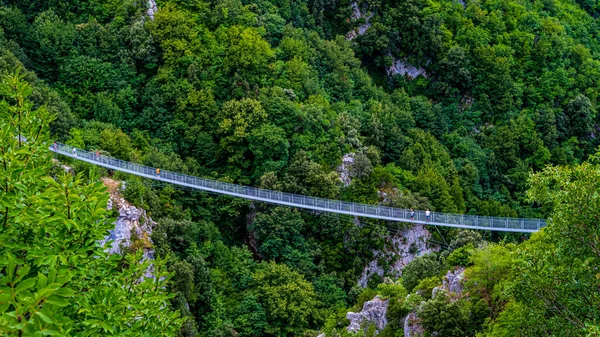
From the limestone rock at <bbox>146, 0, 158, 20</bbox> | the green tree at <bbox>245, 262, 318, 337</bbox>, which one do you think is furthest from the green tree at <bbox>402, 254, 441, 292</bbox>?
the limestone rock at <bbox>146, 0, 158, 20</bbox>

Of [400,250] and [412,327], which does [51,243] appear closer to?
[412,327]

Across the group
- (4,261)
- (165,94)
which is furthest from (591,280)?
(165,94)

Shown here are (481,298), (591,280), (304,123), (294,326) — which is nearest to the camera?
(591,280)

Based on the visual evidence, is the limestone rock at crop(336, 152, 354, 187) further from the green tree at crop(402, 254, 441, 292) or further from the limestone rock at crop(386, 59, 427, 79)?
the limestone rock at crop(386, 59, 427, 79)

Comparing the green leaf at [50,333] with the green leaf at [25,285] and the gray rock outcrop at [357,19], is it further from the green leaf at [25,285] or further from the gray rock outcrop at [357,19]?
the gray rock outcrop at [357,19]

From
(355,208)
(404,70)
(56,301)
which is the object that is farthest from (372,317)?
(404,70)

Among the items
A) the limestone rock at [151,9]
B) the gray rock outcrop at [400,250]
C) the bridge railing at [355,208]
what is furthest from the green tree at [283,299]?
the limestone rock at [151,9]

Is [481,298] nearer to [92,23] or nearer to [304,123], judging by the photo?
[304,123]
